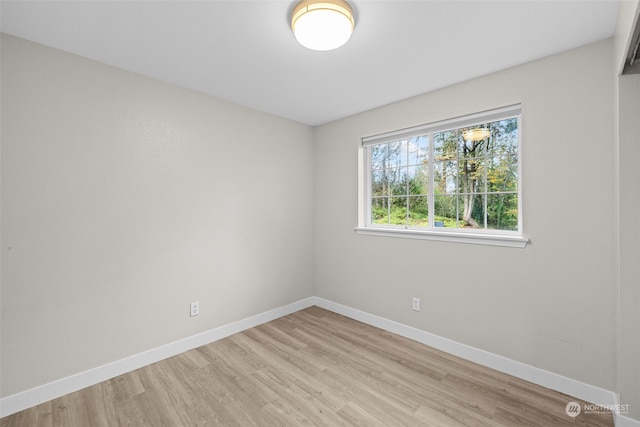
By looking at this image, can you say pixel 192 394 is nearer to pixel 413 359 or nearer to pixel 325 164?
pixel 413 359

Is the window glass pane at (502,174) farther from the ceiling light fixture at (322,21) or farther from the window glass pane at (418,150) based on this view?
the ceiling light fixture at (322,21)

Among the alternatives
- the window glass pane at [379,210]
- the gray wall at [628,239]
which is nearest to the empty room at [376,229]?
the gray wall at [628,239]

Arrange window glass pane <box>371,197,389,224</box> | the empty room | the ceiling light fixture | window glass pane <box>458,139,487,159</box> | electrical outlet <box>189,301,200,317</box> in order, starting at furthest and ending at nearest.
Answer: window glass pane <box>371,197,389,224</box>, electrical outlet <box>189,301,200,317</box>, window glass pane <box>458,139,487,159</box>, the empty room, the ceiling light fixture

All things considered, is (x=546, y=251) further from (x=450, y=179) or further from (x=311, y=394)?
(x=311, y=394)

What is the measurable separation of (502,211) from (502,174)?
0.31 m

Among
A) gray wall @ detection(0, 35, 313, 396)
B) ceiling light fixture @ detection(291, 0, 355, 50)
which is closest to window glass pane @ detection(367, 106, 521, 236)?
gray wall @ detection(0, 35, 313, 396)

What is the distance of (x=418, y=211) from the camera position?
2977mm

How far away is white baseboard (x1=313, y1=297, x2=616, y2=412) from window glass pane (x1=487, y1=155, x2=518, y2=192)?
4.54 feet

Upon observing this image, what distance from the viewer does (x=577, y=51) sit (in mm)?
1957

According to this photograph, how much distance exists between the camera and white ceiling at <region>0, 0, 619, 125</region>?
160 cm

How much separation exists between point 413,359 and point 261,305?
1692 mm

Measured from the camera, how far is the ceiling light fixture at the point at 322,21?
152cm

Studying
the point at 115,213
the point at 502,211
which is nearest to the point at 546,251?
the point at 502,211

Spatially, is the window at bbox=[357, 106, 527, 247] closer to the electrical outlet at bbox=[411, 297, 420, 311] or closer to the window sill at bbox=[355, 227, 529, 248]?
the window sill at bbox=[355, 227, 529, 248]
